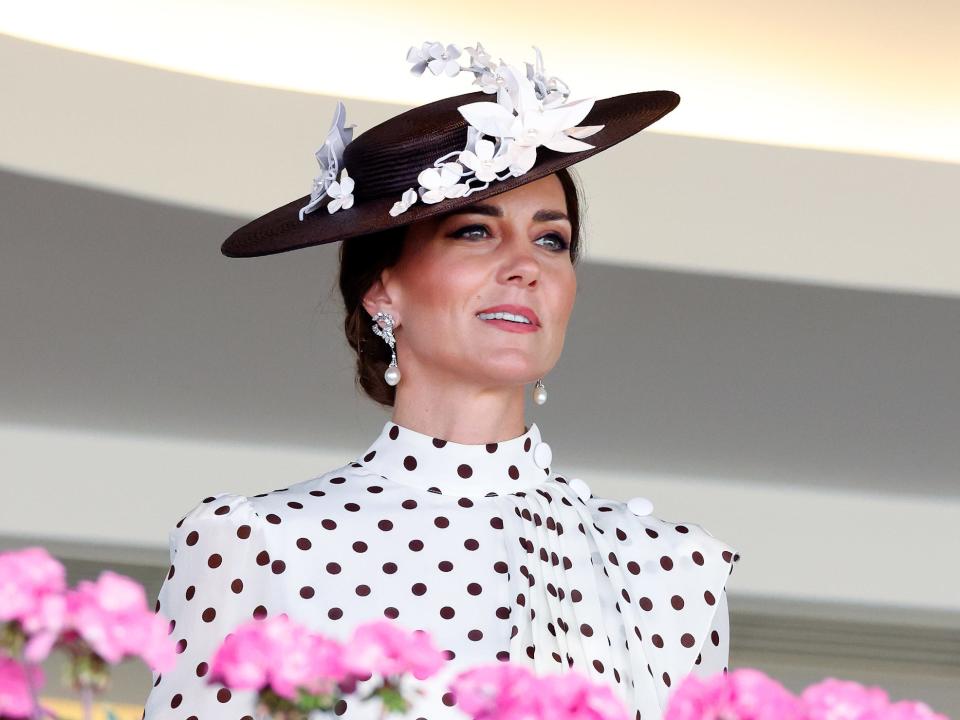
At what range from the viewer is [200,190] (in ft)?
9.78

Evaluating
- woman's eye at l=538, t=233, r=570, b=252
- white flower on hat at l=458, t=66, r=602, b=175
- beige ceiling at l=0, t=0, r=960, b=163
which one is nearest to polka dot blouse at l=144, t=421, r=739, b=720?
woman's eye at l=538, t=233, r=570, b=252

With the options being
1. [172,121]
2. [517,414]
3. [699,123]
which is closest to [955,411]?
[699,123]

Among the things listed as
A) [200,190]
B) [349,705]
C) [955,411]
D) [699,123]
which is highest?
[699,123]

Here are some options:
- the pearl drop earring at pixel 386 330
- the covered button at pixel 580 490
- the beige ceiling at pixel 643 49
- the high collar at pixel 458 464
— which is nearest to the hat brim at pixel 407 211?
the pearl drop earring at pixel 386 330

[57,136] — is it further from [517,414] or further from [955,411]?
[955,411]

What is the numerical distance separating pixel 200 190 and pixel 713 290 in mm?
1096

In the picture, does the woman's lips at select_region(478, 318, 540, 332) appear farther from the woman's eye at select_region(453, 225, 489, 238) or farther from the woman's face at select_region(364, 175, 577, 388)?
the woman's eye at select_region(453, 225, 489, 238)

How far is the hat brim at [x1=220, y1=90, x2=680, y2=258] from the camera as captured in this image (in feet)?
5.27

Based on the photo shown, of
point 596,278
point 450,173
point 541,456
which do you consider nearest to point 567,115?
point 450,173

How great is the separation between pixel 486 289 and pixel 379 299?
0.17 meters

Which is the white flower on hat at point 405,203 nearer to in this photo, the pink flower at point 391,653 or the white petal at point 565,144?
the white petal at point 565,144

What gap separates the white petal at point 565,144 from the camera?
1606 mm

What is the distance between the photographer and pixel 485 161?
1.60 m

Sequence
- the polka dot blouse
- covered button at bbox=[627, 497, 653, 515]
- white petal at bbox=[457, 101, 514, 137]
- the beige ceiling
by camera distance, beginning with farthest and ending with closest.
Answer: the beige ceiling
covered button at bbox=[627, 497, 653, 515]
white petal at bbox=[457, 101, 514, 137]
the polka dot blouse
